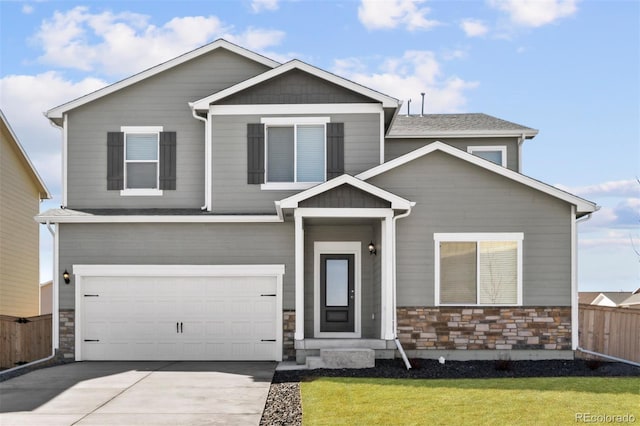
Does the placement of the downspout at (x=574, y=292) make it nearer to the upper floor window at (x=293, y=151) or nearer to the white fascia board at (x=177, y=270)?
the upper floor window at (x=293, y=151)

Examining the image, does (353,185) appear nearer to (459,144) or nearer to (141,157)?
(141,157)

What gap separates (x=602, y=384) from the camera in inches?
525

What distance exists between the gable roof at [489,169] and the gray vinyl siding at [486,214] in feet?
0.49

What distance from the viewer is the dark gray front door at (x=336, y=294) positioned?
18.0 m

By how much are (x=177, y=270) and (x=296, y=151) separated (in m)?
3.82

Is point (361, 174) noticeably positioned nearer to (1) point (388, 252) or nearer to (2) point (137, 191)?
(1) point (388, 252)

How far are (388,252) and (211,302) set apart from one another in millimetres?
4305

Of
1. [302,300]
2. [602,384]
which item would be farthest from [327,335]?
[602,384]

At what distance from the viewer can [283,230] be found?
17547mm

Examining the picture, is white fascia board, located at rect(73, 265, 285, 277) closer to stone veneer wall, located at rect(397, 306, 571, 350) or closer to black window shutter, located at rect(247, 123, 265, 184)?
black window shutter, located at rect(247, 123, 265, 184)

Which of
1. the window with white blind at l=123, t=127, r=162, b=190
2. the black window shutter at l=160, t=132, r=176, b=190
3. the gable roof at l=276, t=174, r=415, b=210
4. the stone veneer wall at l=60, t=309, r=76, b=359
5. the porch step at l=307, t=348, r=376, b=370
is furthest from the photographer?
the window with white blind at l=123, t=127, r=162, b=190

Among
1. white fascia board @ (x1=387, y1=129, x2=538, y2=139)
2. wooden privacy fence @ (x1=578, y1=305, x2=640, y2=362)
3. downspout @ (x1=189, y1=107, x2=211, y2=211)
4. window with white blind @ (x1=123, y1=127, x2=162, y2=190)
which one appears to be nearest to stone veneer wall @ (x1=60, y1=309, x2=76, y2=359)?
window with white blind @ (x1=123, y1=127, x2=162, y2=190)

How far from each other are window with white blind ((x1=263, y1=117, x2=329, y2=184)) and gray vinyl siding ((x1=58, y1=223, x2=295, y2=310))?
127 centimetres

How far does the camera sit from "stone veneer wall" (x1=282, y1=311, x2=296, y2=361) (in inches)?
682
